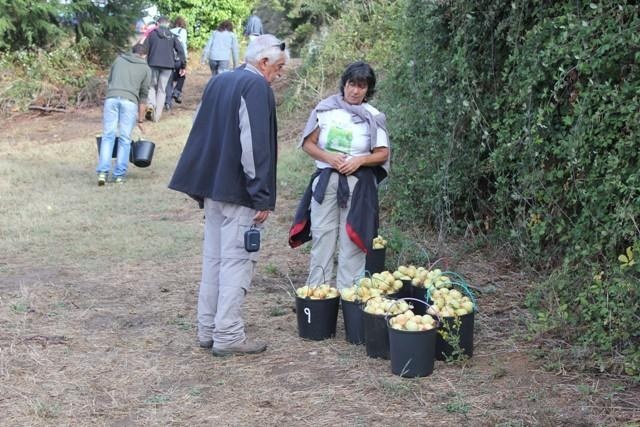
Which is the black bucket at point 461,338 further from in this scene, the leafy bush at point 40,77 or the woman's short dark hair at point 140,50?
the leafy bush at point 40,77

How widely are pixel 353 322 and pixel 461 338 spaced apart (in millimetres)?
736

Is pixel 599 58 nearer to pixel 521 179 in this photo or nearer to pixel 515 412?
pixel 521 179

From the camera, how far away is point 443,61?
7414mm

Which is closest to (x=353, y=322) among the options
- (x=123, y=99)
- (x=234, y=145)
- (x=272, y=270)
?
(x=234, y=145)

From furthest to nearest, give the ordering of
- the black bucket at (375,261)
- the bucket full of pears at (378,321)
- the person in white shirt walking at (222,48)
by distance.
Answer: the person in white shirt walking at (222,48) < the black bucket at (375,261) < the bucket full of pears at (378,321)

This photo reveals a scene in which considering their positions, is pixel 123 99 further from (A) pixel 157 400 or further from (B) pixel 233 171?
(A) pixel 157 400

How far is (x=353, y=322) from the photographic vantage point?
5.45m

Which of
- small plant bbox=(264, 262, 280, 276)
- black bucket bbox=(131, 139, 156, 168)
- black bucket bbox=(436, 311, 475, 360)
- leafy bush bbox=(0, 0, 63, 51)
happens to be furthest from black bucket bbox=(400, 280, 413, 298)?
leafy bush bbox=(0, 0, 63, 51)

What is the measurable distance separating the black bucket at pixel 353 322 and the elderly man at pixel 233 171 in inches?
22.4

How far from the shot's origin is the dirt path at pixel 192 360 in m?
4.45

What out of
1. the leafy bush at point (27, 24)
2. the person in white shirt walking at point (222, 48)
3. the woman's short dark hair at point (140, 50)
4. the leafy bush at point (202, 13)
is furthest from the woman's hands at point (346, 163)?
the leafy bush at point (202, 13)

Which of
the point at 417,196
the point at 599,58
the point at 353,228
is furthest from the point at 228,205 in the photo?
the point at 417,196

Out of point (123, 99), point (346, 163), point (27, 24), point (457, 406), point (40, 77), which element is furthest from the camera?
point (40, 77)

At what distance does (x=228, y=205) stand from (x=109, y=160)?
707cm
